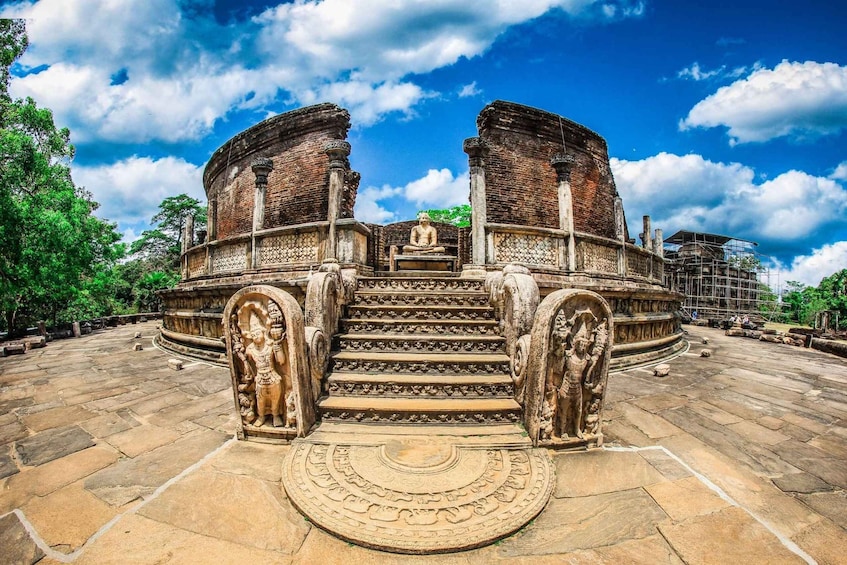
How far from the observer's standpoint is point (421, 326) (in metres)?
4.41

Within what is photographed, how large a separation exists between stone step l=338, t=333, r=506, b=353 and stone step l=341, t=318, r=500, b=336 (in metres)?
0.23

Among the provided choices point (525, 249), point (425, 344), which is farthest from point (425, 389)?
point (525, 249)

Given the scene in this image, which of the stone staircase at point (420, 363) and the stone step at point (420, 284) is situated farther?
the stone step at point (420, 284)

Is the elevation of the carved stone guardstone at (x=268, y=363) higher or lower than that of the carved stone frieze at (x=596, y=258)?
lower

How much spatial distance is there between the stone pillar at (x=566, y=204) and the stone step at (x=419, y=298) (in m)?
3.60

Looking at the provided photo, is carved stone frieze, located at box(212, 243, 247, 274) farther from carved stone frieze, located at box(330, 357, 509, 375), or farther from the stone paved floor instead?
carved stone frieze, located at box(330, 357, 509, 375)

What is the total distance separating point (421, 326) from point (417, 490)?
2301mm

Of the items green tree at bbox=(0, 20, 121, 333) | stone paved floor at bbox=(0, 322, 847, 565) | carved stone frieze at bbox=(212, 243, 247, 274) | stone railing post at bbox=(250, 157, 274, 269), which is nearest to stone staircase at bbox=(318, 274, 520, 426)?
stone paved floor at bbox=(0, 322, 847, 565)

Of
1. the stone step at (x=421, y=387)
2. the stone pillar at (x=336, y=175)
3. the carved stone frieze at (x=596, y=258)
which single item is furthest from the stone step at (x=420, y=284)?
the carved stone frieze at (x=596, y=258)

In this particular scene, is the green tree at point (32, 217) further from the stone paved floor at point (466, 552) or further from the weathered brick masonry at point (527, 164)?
the weathered brick masonry at point (527, 164)

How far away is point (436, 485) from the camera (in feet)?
7.61

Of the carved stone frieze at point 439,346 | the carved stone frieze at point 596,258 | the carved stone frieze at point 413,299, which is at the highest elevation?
the carved stone frieze at point 596,258

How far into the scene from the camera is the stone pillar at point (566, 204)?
748 cm

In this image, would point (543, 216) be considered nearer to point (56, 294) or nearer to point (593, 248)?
point (593, 248)
